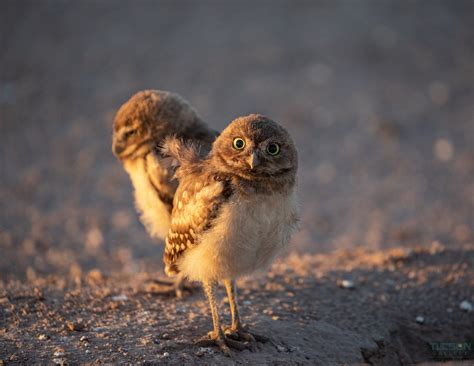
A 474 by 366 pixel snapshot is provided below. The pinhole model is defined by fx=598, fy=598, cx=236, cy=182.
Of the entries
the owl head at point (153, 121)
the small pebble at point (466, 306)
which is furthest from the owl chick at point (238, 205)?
the small pebble at point (466, 306)

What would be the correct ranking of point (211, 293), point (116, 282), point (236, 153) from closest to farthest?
point (236, 153)
point (211, 293)
point (116, 282)

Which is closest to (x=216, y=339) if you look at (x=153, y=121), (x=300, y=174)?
(x=153, y=121)

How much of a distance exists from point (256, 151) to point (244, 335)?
1636 mm

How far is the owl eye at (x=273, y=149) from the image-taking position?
457 cm

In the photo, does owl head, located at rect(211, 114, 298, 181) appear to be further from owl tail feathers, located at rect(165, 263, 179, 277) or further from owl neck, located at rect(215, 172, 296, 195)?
owl tail feathers, located at rect(165, 263, 179, 277)

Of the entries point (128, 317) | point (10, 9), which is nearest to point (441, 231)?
point (128, 317)

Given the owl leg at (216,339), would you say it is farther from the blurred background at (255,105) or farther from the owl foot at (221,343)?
the blurred background at (255,105)

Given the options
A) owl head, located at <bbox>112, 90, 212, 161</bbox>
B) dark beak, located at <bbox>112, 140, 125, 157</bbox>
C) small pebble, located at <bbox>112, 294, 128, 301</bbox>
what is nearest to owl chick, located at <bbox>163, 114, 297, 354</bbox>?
owl head, located at <bbox>112, 90, 212, 161</bbox>

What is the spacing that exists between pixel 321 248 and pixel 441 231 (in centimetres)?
197

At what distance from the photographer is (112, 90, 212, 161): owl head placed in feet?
19.9

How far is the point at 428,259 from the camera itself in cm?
706

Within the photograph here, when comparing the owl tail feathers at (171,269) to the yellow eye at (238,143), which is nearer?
the yellow eye at (238,143)

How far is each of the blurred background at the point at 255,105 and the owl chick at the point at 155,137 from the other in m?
2.55

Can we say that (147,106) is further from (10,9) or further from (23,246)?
(10,9)
